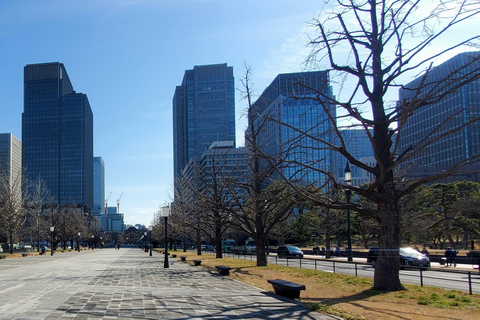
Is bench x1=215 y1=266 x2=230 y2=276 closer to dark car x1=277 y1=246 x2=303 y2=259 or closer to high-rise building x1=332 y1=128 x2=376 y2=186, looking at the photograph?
high-rise building x1=332 y1=128 x2=376 y2=186

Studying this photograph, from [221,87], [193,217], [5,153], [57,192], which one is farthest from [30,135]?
[193,217]

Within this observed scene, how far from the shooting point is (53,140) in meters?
193

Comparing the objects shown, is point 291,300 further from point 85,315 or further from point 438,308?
point 85,315

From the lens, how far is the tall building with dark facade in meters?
190

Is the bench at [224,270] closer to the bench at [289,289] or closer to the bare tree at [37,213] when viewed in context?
the bench at [289,289]

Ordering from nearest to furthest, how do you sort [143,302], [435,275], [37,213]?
1. [143,302]
2. [435,275]
3. [37,213]

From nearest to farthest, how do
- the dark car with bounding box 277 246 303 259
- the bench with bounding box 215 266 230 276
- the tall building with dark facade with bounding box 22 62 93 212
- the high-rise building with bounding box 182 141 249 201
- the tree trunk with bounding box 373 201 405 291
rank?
the tree trunk with bounding box 373 201 405 291
the bench with bounding box 215 266 230 276
the high-rise building with bounding box 182 141 249 201
the dark car with bounding box 277 246 303 259
the tall building with dark facade with bounding box 22 62 93 212

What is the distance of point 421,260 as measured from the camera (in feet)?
87.2

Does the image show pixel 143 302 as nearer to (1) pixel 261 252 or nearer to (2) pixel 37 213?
(1) pixel 261 252

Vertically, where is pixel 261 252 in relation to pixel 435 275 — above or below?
above

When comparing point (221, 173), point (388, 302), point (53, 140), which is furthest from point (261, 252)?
point (53, 140)

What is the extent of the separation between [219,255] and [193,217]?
1450cm

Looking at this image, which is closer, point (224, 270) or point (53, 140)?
point (224, 270)

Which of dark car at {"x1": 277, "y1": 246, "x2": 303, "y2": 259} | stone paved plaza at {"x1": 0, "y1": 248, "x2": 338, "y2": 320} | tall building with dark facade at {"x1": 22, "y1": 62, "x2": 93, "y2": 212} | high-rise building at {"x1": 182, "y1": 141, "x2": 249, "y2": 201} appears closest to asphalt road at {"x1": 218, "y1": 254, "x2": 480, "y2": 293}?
stone paved plaza at {"x1": 0, "y1": 248, "x2": 338, "y2": 320}
